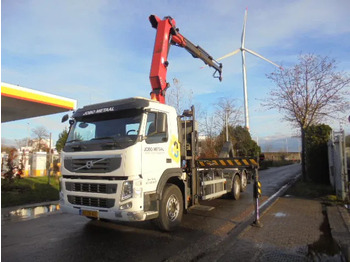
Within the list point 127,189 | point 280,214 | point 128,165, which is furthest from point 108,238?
point 280,214

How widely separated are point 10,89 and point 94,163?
37.0ft

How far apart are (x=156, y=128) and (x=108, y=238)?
103 inches

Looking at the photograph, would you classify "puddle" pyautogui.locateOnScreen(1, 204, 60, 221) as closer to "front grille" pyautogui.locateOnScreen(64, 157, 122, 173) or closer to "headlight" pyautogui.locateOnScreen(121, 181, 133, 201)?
"front grille" pyautogui.locateOnScreen(64, 157, 122, 173)

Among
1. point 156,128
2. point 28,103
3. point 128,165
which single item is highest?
point 28,103

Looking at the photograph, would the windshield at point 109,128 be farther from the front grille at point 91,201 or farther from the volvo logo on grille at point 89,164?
the front grille at point 91,201

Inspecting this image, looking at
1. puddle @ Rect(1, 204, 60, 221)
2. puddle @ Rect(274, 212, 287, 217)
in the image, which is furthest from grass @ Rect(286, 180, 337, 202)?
puddle @ Rect(1, 204, 60, 221)

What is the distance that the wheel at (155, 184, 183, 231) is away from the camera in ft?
21.0

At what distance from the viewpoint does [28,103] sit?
16719 millimetres

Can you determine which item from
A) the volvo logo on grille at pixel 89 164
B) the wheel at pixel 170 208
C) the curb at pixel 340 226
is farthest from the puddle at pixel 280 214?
the volvo logo on grille at pixel 89 164

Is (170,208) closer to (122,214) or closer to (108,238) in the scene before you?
(122,214)

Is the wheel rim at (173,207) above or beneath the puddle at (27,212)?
above

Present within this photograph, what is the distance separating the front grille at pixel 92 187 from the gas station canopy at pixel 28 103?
10.5m

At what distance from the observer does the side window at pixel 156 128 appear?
20.8 feet

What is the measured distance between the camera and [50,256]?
5.16 metres
